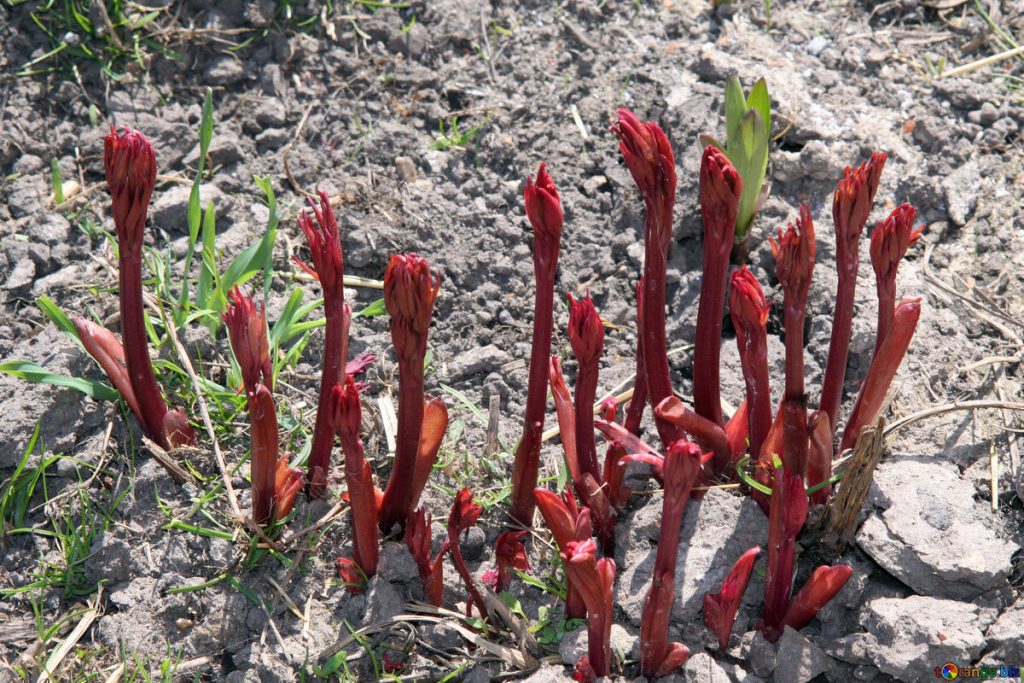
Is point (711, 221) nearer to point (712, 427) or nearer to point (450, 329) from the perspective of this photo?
point (712, 427)

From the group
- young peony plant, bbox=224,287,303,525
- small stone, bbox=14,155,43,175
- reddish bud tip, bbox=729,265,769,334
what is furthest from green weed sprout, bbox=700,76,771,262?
small stone, bbox=14,155,43,175

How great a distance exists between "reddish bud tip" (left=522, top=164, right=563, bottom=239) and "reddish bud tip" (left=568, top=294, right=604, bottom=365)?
20cm

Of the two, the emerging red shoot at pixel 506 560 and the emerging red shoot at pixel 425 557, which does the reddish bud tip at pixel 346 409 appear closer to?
the emerging red shoot at pixel 425 557

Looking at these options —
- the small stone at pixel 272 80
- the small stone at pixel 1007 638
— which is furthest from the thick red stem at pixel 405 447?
the small stone at pixel 272 80

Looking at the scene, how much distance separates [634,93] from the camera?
4.02 m

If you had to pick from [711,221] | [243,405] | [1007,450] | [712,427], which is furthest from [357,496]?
[1007,450]

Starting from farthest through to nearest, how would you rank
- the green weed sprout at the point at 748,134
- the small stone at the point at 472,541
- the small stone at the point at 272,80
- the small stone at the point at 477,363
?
the small stone at the point at 272,80 < the small stone at the point at 477,363 < the green weed sprout at the point at 748,134 < the small stone at the point at 472,541

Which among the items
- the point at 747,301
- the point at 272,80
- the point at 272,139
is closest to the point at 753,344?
the point at 747,301

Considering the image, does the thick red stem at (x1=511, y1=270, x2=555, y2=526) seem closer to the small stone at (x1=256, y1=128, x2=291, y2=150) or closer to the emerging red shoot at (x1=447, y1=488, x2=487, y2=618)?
the emerging red shoot at (x1=447, y1=488, x2=487, y2=618)

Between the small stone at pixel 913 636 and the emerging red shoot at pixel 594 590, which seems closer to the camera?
the emerging red shoot at pixel 594 590

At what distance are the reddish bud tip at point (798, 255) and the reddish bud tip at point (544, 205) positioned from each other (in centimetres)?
56

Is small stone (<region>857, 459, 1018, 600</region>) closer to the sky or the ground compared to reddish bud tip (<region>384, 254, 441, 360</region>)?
closer to the ground

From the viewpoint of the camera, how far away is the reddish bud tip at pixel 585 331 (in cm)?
255

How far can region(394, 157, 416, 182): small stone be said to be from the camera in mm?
3865
